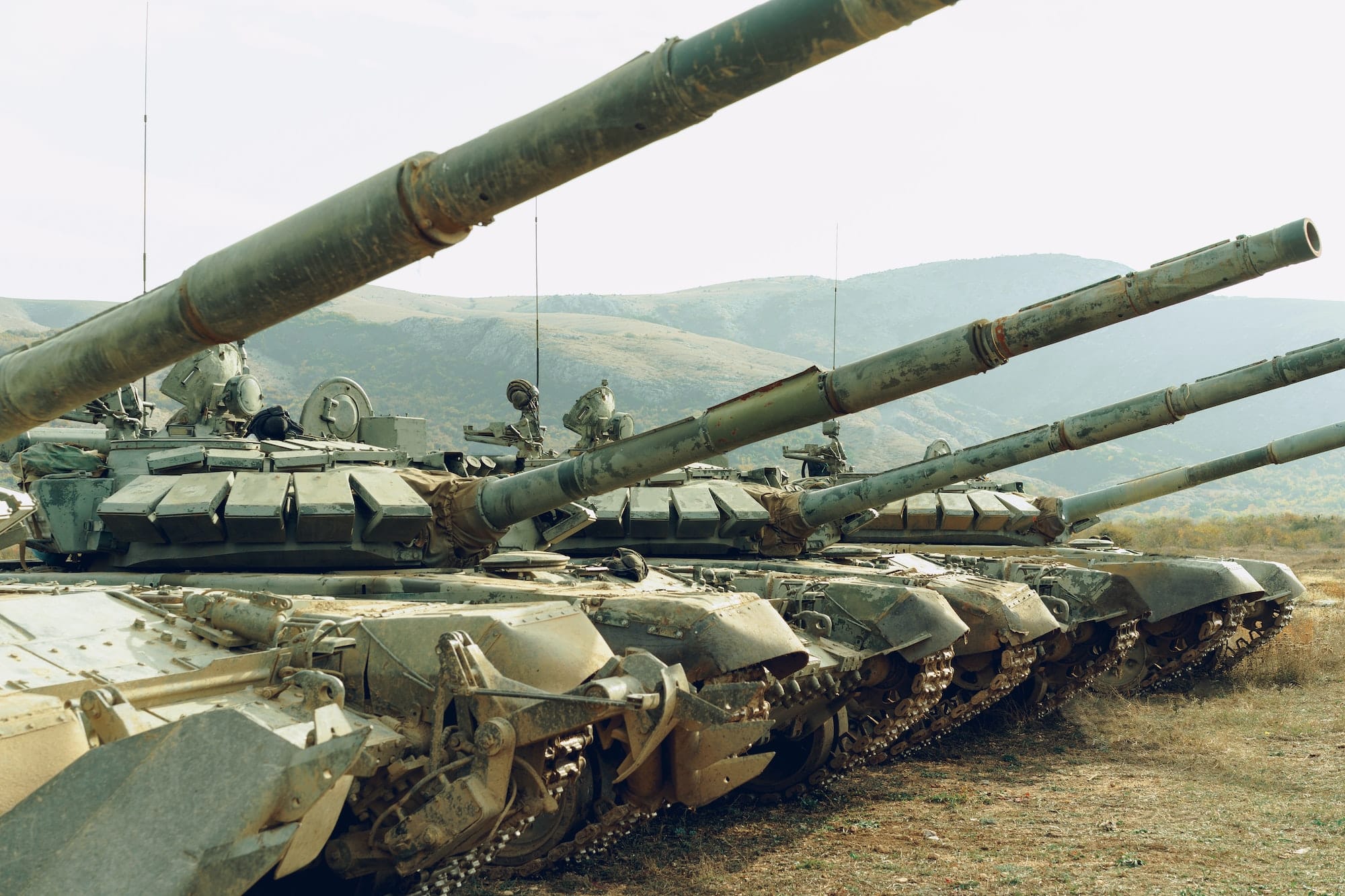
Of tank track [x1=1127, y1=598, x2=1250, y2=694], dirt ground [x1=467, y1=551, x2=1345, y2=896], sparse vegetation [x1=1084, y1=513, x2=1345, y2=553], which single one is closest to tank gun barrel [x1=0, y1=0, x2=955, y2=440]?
dirt ground [x1=467, y1=551, x2=1345, y2=896]

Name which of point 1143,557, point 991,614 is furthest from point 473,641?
point 1143,557

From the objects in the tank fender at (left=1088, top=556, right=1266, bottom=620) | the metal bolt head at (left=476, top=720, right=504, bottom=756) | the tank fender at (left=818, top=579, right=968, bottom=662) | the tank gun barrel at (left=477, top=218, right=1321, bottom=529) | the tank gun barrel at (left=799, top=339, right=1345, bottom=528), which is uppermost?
the tank gun barrel at (left=477, top=218, right=1321, bottom=529)

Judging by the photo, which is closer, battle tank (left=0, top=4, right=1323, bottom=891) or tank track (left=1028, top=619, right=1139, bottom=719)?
battle tank (left=0, top=4, right=1323, bottom=891)

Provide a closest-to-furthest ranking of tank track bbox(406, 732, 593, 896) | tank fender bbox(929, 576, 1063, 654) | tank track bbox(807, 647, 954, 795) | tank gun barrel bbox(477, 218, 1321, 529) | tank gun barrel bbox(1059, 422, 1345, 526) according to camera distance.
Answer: tank track bbox(406, 732, 593, 896) → tank gun barrel bbox(477, 218, 1321, 529) → tank track bbox(807, 647, 954, 795) → tank fender bbox(929, 576, 1063, 654) → tank gun barrel bbox(1059, 422, 1345, 526)

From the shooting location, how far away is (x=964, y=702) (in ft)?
40.8

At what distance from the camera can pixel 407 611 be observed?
7.03m

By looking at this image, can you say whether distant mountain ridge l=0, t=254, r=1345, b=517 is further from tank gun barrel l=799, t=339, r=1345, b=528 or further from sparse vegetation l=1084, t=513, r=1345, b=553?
tank gun barrel l=799, t=339, r=1345, b=528

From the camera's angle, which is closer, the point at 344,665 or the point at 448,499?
the point at 344,665

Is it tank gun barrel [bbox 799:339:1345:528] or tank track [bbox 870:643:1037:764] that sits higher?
tank gun barrel [bbox 799:339:1345:528]

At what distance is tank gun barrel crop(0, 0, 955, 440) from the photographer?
3395 mm

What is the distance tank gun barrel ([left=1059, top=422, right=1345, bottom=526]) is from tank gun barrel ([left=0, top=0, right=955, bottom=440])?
12700mm

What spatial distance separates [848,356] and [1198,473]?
105722 millimetres

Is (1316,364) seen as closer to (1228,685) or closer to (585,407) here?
(1228,685)

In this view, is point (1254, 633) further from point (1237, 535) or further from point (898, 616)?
point (1237, 535)
